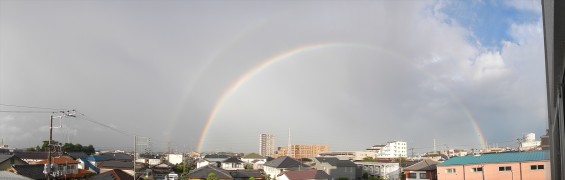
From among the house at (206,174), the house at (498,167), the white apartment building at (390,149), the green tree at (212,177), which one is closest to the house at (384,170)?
the house at (498,167)

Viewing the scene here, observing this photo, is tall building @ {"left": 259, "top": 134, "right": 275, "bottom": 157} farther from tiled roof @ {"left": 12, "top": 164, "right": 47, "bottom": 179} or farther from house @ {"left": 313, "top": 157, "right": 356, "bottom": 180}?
tiled roof @ {"left": 12, "top": 164, "right": 47, "bottom": 179}

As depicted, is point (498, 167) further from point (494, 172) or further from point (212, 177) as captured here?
point (212, 177)

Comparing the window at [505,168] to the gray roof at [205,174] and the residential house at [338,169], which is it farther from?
the gray roof at [205,174]

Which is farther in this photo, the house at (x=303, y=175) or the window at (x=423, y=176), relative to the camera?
the window at (x=423, y=176)

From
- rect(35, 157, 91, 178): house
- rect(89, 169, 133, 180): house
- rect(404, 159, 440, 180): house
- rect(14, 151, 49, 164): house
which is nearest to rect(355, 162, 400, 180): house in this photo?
rect(404, 159, 440, 180): house

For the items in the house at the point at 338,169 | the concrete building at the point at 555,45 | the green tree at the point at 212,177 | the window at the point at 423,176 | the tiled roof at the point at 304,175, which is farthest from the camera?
the house at the point at 338,169

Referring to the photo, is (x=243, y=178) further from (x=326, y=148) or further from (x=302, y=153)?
(x=326, y=148)
